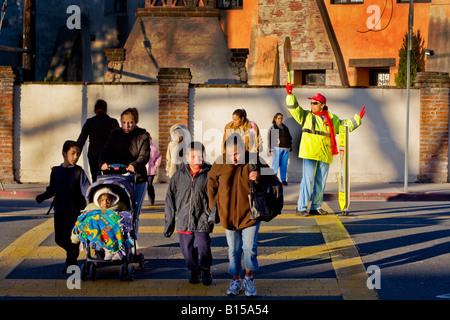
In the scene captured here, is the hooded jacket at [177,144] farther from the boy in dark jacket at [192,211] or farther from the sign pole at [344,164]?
the boy in dark jacket at [192,211]

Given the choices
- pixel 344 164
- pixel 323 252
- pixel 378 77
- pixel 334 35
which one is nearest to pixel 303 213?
pixel 344 164

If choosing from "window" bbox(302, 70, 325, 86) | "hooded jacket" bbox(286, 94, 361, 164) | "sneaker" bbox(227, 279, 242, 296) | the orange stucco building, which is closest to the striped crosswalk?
"sneaker" bbox(227, 279, 242, 296)

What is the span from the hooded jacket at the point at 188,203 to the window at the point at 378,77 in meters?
23.4

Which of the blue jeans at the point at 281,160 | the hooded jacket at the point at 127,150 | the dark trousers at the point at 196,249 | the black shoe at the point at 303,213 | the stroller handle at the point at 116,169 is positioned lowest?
the black shoe at the point at 303,213

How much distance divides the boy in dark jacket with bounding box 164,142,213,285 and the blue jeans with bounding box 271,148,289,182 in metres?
9.98

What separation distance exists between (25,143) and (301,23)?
13.5 m

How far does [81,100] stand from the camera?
18.6 metres

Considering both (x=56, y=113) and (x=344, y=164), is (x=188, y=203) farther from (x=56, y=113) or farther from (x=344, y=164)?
(x=56, y=113)

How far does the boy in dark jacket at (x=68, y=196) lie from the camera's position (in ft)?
28.2

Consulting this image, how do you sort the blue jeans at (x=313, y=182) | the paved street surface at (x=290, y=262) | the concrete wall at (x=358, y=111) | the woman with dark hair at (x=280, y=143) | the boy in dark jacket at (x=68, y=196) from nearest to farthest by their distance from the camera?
the paved street surface at (x=290, y=262) → the boy in dark jacket at (x=68, y=196) → the blue jeans at (x=313, y=182) → the woman with dark hair at (x=280, y=143) → the concrete wall at (x=358, y=111)

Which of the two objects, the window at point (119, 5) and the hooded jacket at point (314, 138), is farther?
the window at point (119, 5)

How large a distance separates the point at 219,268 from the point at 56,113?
10847 millimetres

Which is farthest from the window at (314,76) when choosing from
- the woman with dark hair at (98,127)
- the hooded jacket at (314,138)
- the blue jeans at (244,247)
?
the blue jeans at (244,247)

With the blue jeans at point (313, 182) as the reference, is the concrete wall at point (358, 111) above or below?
above
